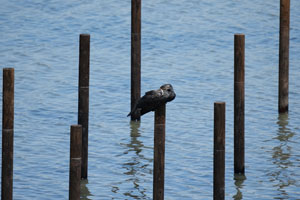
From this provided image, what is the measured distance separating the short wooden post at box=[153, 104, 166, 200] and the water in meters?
2.21

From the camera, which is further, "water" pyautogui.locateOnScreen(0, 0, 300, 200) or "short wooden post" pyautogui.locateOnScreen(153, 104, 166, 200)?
"water" pyautogui.locateOnScreen(0, 0, 300, 200)

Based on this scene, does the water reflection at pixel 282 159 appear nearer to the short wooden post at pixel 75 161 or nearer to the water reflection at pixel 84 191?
the water reflection at pixel 84 191

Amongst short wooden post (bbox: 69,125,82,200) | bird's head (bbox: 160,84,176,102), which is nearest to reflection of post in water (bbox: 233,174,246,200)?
bird's head (bbox: 160,84,176,102)

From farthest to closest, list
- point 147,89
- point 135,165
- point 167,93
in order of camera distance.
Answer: point 147,89, point 135,165, point 167,93

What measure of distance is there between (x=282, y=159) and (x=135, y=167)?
2848 millimetres

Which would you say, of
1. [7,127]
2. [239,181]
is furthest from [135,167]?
[7,127]

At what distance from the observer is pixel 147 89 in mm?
22969

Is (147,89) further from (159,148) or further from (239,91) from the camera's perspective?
(159,148)

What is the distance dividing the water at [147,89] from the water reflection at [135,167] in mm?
19

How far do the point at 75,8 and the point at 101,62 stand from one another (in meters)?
7.08

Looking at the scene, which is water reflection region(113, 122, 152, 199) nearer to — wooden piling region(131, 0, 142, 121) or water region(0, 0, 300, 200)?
water region(0, 0, 300, 200)

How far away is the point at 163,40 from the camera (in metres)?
28.9

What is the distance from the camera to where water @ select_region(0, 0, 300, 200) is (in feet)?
49.2

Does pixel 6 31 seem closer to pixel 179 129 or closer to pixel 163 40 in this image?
pixel 163 40
